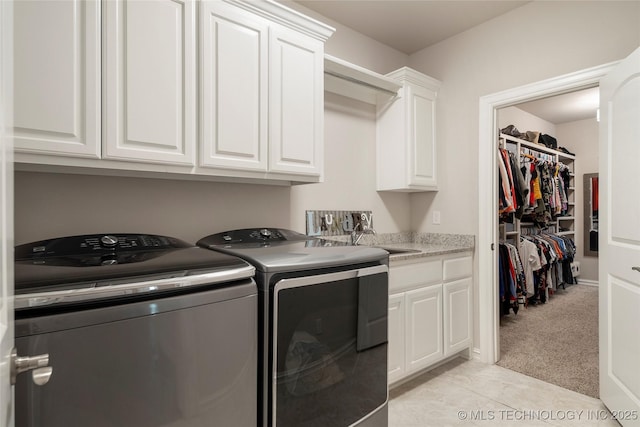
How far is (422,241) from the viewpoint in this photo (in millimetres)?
3014

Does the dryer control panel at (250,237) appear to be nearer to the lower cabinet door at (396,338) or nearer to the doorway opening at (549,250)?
the lower cabinet door at (396,338)

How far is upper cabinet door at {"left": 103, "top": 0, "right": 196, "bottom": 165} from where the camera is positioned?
1.33m

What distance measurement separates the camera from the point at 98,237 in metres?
1.45

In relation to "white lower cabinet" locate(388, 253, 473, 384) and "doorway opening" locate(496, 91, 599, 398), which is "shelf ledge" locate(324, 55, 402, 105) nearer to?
"doorway opening" locate(496, 91, 599, 398)

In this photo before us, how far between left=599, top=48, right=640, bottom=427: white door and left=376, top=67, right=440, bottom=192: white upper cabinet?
112cm

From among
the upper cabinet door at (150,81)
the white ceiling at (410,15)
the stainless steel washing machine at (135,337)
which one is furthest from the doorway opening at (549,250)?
the upper cabinet door at (150,81)

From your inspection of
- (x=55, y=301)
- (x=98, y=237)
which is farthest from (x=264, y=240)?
(x=55, y=301)

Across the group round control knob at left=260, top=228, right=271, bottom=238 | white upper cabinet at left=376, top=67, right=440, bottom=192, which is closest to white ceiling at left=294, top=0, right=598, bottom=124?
white upper cabinet at left=376, top=67, right=440, bottom=192

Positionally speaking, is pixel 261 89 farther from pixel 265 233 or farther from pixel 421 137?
pixel 421 137

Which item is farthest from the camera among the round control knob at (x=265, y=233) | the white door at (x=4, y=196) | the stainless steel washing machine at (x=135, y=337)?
the round control knob at (x=265, y=233)

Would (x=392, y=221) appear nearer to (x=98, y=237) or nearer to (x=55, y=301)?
(x=98, y=237)

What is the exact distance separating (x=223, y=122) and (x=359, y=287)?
1008 mm

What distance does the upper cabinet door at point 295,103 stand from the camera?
5.86 ft

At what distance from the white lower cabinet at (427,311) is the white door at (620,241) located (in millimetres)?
828
